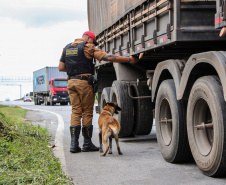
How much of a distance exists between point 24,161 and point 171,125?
2266 mm

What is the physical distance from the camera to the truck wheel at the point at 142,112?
8703 mm

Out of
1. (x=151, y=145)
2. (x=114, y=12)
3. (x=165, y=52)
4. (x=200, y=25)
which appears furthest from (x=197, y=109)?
(x=114, y=12)

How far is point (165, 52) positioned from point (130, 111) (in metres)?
2.12

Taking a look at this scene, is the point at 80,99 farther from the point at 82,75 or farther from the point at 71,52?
the point at 71,52

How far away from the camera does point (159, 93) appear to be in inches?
255

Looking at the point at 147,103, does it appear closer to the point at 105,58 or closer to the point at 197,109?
the point at 105,58

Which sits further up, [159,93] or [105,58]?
[105,58]

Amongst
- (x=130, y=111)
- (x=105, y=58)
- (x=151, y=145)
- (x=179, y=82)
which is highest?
(x=105, y=58)

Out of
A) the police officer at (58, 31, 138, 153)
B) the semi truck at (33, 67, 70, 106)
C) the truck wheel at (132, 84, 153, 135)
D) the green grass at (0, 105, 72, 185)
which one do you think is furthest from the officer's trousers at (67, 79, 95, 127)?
the semi truck at (33, 67, 70, 106)

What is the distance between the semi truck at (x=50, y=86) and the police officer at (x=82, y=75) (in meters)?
29.7

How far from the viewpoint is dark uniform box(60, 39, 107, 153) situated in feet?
24.5

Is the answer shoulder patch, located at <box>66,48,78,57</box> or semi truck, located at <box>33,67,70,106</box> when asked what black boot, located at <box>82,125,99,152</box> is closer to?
shoulder patch, located at <box>66,48,78,57</box>

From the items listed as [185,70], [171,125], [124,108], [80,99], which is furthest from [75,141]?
[185,70]

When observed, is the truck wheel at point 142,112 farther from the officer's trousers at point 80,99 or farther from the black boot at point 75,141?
the black boot at point 75,141
